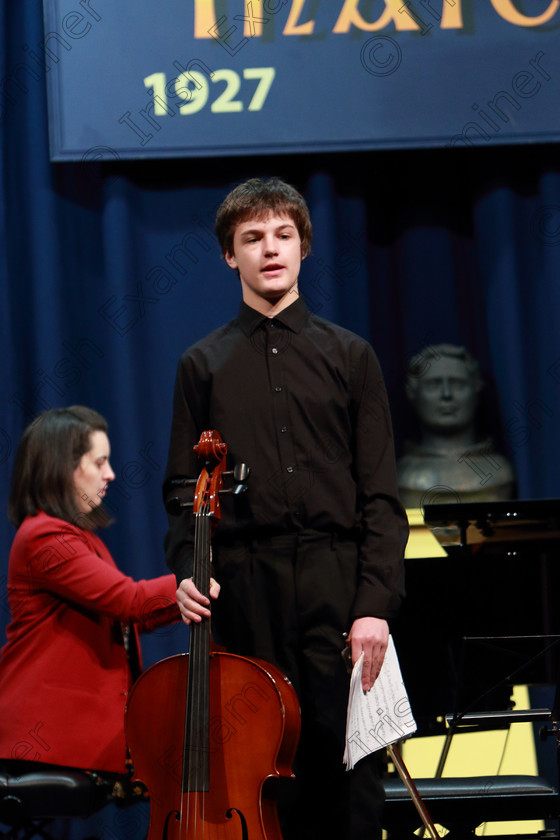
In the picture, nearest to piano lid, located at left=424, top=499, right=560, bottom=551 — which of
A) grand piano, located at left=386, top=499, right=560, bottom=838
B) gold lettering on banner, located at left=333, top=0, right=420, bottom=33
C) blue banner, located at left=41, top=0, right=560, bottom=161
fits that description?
grand piano, located at left=386, top=499, right=560, bottom=838

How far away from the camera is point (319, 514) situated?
6.02ft

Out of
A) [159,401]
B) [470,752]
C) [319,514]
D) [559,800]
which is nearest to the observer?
[319,514]

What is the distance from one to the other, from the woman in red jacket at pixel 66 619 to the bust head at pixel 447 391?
4.26 feet

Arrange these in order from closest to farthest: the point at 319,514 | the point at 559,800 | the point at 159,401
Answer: the point at 319,514 → the point at 559,800 → the point at 159,401

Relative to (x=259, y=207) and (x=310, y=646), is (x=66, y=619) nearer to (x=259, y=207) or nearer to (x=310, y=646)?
(x=310, y=646)

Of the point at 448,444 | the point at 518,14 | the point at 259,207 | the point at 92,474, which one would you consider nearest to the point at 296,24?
the point at 518,14

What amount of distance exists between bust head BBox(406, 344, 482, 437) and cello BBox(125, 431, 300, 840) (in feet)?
5.50

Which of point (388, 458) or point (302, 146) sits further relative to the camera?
point (302, 146)

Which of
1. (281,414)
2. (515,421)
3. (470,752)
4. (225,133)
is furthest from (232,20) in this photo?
(470,752)

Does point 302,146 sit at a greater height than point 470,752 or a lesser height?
greater

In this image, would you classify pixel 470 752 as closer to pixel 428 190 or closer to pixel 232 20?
pixel 428 190

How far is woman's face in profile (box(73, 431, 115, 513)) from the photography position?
2541 millimetres

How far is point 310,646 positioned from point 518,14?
2455 mm

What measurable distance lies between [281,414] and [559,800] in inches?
42.0
